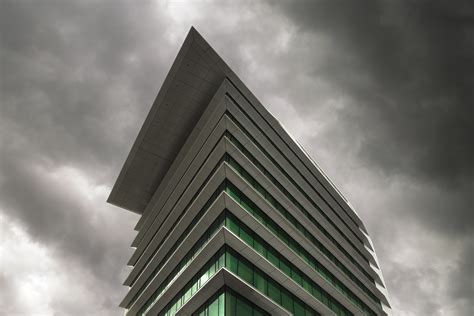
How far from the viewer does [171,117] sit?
1730 inches

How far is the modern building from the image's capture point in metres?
30.4

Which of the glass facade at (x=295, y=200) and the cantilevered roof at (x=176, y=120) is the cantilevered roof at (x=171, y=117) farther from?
the glass facade at (x=295, y=200)

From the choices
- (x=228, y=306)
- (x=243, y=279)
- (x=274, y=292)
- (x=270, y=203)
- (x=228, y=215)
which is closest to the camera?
(x=228, y=306)

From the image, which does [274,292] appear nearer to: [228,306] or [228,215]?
[228,306]

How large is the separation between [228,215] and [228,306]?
7107 millimetres

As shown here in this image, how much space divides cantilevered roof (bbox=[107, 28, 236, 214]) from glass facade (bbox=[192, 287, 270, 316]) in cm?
2169

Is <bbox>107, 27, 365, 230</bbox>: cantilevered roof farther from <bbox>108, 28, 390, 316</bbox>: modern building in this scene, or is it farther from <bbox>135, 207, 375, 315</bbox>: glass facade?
<bbox>135, 207, 375, 315</bbox>: glass facade

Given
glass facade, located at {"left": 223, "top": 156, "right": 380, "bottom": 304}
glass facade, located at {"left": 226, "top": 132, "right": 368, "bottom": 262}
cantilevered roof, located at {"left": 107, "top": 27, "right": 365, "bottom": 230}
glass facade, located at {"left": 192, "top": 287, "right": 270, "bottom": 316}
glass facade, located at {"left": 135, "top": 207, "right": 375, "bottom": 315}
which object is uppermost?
cantilevered roof, located at {"left": 107, "top": 27, "right": 365, "bottom": 230}

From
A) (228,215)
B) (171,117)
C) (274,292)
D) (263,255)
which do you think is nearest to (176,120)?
(171,117)

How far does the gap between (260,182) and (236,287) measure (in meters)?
11.5

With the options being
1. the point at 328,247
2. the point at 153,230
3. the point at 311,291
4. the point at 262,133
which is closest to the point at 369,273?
the point at 328,247

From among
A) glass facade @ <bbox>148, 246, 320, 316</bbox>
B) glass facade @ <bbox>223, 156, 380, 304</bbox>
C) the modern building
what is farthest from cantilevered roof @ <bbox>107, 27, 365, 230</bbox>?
glass facade @ <bbox>148, 246, 320, 316</bbox>

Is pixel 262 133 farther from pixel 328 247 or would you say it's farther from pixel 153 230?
pixel 153 230

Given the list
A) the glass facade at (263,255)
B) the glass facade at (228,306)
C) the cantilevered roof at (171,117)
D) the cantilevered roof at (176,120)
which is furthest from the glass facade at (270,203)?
the cantilevered roof at (171,117)
